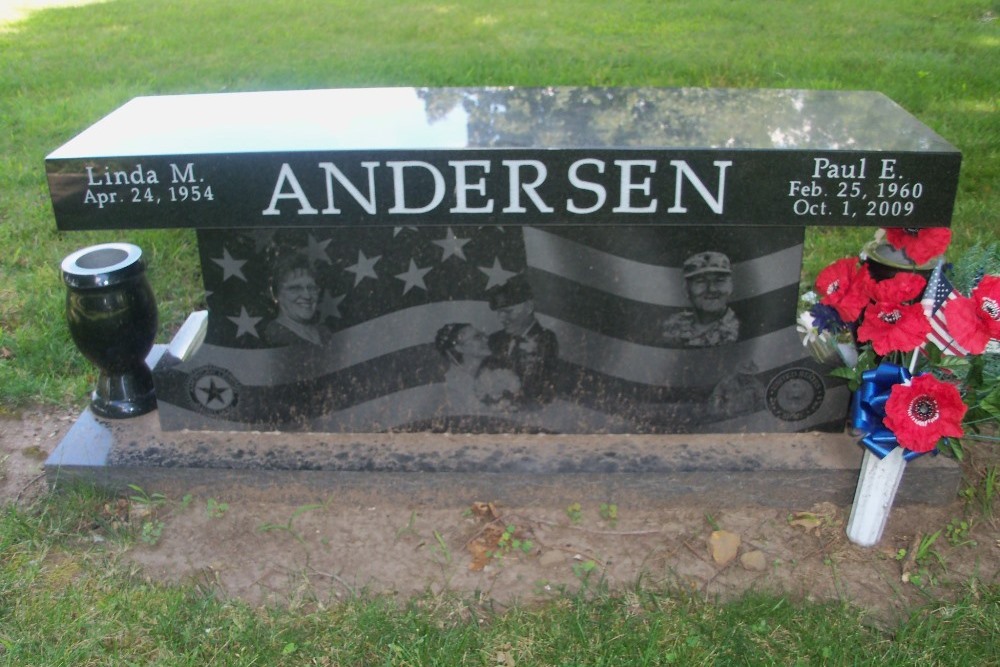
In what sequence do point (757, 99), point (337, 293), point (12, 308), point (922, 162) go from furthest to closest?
1. point (12, 308)
2. point (757, 99)
3. point (337, 293)
4. point (922, 162)

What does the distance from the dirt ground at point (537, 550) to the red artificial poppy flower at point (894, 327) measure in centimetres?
63

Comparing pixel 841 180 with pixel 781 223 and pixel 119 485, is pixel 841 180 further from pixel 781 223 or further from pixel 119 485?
pixel 119 485

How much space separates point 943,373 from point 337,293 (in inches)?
74.2

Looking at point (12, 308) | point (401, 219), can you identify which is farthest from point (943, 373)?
point (12, 308)

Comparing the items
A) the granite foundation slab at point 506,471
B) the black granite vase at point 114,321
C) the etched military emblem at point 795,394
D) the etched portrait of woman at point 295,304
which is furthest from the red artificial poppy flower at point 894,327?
the black granite vase at point 114,321

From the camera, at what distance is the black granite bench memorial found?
2898 millimetres

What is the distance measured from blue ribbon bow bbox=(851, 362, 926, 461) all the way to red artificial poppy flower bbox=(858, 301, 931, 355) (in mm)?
81

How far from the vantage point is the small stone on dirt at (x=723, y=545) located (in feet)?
9.88

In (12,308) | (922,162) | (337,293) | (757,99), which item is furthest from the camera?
(12,308)

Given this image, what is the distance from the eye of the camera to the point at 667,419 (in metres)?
3.33

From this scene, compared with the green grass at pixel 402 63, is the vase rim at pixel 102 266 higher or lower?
higher

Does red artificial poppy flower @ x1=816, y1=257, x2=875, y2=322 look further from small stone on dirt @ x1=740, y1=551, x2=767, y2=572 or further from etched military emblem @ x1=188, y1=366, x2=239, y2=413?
etched military emblem @ x1=188, y1=366, x2=239, y2=413

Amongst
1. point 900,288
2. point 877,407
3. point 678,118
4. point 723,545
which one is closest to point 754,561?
point 723,545

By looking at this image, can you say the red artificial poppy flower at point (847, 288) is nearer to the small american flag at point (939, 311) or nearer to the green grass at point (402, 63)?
the small american flag at point (939, 311)
